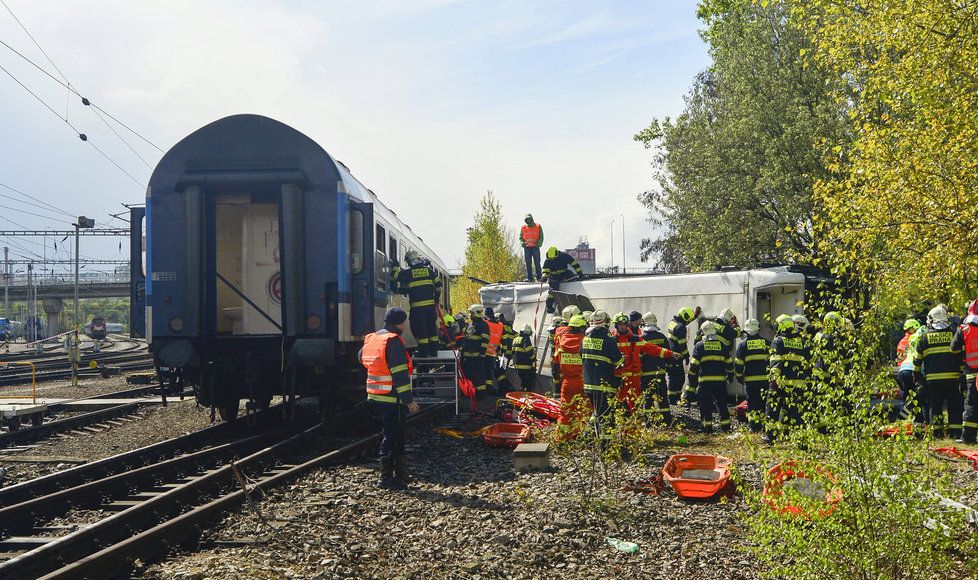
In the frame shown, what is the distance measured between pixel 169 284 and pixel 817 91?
19.3m

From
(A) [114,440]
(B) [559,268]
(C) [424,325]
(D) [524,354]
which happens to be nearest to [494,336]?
(D) [524,354]

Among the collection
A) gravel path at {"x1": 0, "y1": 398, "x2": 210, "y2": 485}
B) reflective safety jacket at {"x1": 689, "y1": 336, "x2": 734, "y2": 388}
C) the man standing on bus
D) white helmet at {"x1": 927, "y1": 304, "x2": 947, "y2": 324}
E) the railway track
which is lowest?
gravel path at {"x1": 0, "y1": 398, "x2": 210, "y2": 485}

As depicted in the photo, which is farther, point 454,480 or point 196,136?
point 196,136

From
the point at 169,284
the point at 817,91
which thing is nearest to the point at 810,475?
the point at 169,284

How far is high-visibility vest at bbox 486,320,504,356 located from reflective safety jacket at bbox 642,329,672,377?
374 centimetres

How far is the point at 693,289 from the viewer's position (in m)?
14.8

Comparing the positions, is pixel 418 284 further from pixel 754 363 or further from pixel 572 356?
pixel 754 363

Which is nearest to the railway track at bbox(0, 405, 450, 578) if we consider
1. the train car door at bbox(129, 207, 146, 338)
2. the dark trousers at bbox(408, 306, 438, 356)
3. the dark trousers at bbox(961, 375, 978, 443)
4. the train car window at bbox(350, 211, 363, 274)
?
the train car door at bbox(129, 207, 146, 338)

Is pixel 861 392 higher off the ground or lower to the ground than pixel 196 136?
lower

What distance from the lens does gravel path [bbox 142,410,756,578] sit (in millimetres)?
5133

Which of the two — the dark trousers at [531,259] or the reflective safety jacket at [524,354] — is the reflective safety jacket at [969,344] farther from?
the dark trousers at [531,259]

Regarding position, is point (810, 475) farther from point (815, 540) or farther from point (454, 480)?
point (454, 480)

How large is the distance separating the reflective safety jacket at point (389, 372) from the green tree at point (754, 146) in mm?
16195

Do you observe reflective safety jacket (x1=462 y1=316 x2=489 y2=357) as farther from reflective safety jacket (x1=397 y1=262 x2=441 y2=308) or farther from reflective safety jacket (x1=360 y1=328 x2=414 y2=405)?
reflective safety jacket (x1=360 y1=328 x2=414 y2=405)
